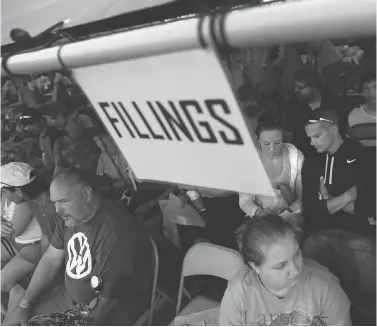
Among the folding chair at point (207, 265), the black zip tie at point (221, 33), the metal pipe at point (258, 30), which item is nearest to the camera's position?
the metal pipe at point (258, 30)

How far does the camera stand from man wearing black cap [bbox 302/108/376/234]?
35.1 inches

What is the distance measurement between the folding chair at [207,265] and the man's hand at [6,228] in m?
0.71

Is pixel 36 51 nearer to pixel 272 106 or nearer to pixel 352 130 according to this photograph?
pixel 272 106

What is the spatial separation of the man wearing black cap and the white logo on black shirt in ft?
2.40

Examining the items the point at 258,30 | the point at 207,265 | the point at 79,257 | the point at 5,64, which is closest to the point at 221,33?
the point at 258,30

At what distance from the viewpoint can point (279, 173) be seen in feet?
3.13

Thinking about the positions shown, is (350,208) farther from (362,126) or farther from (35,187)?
(35,187)

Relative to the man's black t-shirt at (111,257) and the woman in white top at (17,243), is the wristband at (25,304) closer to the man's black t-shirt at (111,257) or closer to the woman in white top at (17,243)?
the woman in white top at (17,243)

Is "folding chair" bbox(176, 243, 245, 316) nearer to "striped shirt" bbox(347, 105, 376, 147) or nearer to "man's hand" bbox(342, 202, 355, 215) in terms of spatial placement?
"man's hand" bbox(342, 202, 355, 215)

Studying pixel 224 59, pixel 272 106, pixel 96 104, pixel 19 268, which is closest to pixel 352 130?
pixel 272 106

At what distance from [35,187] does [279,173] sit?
88 cm

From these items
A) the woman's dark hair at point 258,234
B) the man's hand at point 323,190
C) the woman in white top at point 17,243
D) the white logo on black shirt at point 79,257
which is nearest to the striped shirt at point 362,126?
the man's hand at point 323,190

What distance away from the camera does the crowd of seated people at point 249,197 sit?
889 mm

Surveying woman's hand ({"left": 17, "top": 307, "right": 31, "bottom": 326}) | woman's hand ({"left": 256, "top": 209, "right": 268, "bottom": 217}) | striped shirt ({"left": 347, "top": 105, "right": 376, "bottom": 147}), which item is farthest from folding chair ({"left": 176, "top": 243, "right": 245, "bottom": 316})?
woman's hand ({"left": 17, "top": 307, "right": 31, "bottom": 326})
